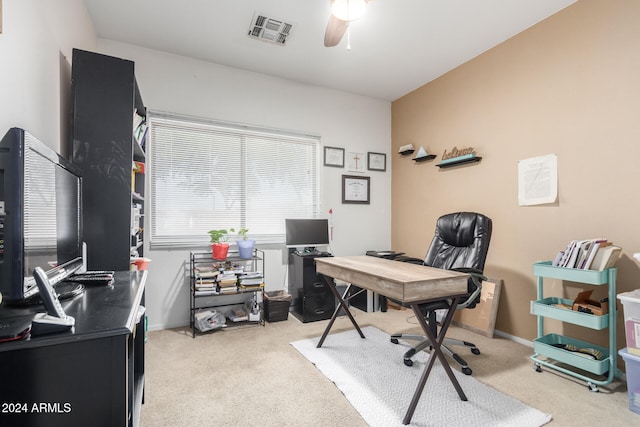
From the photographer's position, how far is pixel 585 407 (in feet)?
5.96

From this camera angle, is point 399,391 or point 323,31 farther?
point 323,31

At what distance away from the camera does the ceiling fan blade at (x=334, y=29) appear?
2043 mm

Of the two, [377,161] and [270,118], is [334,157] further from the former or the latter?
[270,118]

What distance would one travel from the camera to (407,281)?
1698 mm

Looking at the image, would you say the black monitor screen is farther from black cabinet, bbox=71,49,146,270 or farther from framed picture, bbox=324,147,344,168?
black cabinet, bbox=71,49,146,270

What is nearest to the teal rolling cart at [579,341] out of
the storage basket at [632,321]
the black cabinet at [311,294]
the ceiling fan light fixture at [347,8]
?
the storage basket at [632,321]

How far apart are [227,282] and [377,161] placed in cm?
249

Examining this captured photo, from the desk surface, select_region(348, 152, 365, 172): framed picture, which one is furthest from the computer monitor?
select_region(348, 152, 365, 172): framed picture

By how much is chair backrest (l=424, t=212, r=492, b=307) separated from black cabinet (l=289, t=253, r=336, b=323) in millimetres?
1175

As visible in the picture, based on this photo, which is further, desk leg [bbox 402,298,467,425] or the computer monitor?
desk leg [bbox 402,298,467,425]

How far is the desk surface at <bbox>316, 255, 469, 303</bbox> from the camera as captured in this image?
67.9 inches

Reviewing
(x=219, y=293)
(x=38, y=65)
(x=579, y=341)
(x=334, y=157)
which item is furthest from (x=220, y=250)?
(x=579, y=341)

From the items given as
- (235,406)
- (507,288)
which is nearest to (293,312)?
(235,406)

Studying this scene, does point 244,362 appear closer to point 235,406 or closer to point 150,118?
point 235,406
